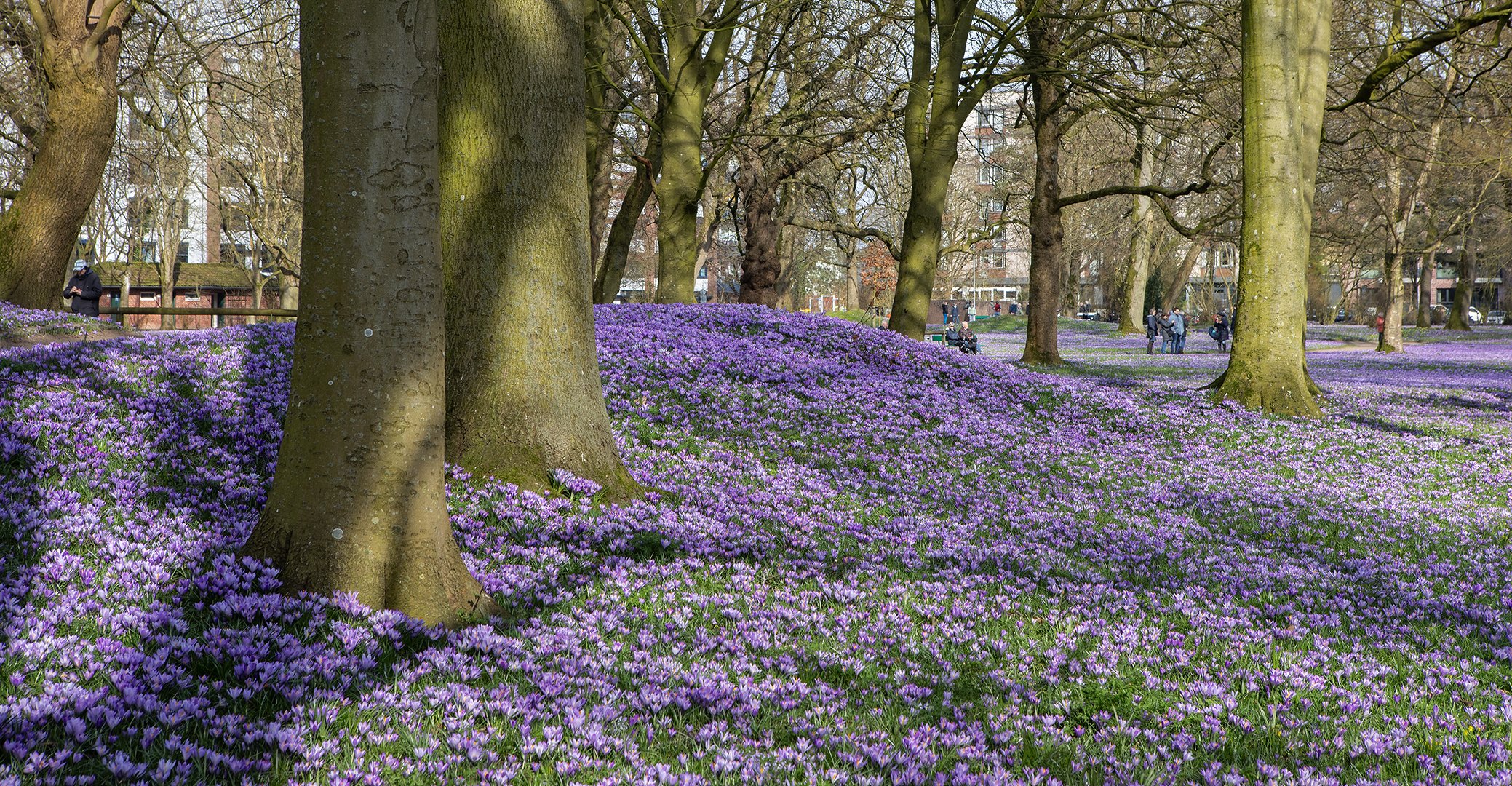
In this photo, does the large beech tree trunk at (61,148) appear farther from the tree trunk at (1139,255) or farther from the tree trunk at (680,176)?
the tree trunk at (1139,255)

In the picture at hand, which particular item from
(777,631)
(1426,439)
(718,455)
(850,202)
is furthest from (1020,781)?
(850,202)

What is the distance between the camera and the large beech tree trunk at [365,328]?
3949 mm

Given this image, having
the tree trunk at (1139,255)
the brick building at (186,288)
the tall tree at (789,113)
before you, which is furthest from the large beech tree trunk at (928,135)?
the brick building at (186,288)

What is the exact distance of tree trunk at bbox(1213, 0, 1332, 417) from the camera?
40.9ft

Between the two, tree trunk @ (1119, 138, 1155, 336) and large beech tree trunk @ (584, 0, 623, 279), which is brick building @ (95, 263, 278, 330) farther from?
tree trunk @ (1119, 138, 1155, 336)

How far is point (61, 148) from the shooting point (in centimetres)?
1333

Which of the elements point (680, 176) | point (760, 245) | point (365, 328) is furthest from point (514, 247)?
point (760, 245)

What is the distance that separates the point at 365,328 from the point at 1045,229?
758 inches

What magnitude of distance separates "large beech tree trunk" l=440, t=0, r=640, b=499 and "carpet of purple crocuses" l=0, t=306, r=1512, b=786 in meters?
0.38

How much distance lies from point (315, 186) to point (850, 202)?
71.8ft

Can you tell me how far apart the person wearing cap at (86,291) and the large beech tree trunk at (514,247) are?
15.4 meters

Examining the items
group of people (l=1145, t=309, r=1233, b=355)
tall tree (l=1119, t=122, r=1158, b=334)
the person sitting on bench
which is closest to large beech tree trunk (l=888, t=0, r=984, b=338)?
the person sitting on bench

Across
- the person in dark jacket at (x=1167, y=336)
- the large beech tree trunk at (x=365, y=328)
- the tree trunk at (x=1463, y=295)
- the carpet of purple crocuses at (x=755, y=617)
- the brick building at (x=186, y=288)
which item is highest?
the tree trunk at (x=1463, y=295)

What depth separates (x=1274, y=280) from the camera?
41.4ft
